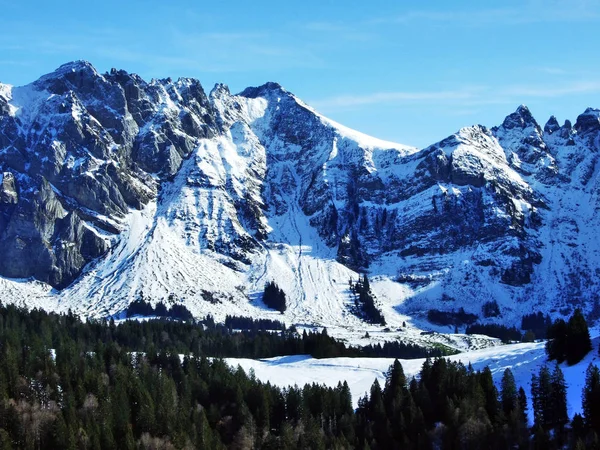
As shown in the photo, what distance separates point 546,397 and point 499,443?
14173 mm

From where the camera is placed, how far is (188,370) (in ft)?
559

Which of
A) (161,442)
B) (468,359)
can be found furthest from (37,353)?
(468,359)

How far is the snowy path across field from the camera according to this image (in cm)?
15671

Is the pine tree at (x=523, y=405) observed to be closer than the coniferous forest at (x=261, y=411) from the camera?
No

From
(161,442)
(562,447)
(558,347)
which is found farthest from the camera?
(558,347)

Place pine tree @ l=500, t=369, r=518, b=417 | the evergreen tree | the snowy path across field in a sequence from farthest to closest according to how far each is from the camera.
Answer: the snowy path across field → pine tree @ l=500, t=369, r=518, b=417 → the evergreen tree

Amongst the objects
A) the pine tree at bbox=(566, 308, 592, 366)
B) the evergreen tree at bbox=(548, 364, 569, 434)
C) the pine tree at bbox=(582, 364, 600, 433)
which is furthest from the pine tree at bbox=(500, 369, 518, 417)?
the pine tree at bbox=(566, 308, 592, 366)

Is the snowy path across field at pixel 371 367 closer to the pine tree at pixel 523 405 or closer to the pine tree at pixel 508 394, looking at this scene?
the pine tree at pixel 523 405

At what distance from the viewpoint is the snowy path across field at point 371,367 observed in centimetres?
15671

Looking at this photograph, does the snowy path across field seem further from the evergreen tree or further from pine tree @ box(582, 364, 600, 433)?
pine tree @ box(582, 364, 600, 433)

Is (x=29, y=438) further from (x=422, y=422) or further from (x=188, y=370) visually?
(x=422, y=422)

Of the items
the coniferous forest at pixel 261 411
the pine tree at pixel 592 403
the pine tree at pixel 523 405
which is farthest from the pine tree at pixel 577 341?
the pine tree at pixel 592 403

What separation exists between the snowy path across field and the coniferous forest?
8.68 m

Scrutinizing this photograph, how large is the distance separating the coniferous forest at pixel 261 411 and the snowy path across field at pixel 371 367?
28.5 ft
